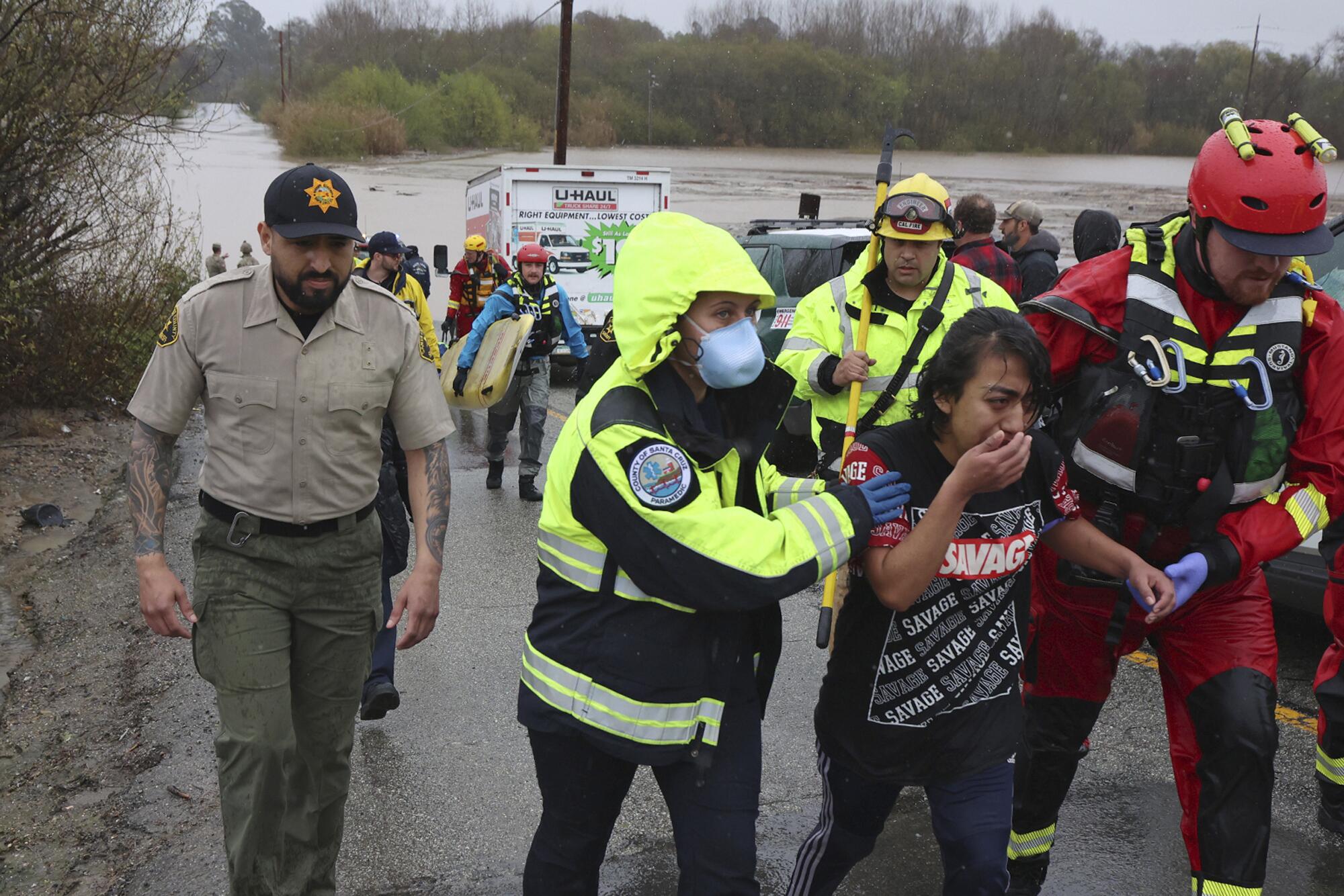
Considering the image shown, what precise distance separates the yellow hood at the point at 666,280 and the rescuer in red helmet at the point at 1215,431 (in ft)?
3.63

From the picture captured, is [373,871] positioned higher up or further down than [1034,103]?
further down

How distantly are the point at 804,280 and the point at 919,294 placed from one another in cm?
562

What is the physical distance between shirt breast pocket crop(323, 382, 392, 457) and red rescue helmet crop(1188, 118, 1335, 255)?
223 centimetres

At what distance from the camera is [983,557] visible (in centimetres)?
270

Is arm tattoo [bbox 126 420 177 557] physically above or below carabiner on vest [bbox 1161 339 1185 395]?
below

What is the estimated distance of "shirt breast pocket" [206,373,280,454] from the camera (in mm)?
3131

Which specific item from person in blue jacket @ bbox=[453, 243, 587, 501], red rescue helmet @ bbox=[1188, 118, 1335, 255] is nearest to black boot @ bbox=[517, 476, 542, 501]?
person in blue jacket @ bbox=[453, 243, 587, 501]

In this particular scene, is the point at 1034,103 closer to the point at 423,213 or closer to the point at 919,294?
the point at 423,213

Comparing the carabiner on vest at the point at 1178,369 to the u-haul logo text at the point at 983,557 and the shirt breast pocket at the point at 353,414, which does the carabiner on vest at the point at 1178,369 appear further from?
the shirt breast pocket at the point at 353,414

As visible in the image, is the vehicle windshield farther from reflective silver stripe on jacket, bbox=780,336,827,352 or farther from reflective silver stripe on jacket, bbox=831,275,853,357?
reflective silver stripe on jacket, bbox=780,336,827,352

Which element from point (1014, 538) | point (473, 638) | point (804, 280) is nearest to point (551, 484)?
point (1014, 538)

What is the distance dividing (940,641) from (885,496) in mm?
409

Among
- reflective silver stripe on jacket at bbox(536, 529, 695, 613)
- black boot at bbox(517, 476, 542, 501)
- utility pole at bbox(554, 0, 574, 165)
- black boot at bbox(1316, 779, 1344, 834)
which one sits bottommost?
black boot at bbox(517, 476, 542, 501)

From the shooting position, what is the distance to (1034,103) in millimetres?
58625
